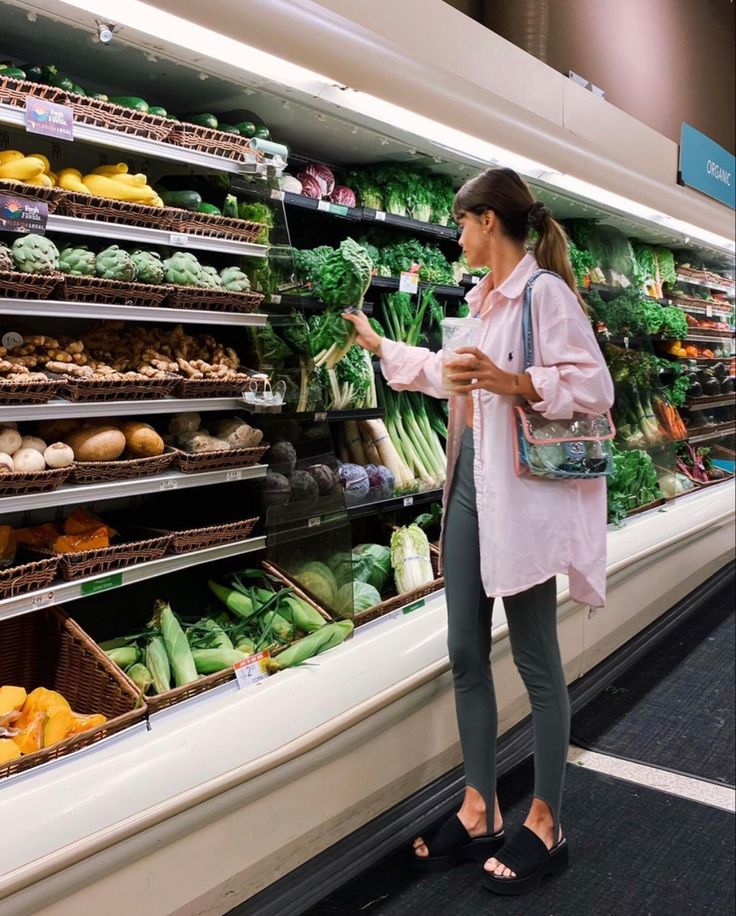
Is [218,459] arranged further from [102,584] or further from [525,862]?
[525,862]

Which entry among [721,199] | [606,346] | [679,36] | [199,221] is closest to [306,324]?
[199,221]

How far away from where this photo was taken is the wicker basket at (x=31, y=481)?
82.9 inches

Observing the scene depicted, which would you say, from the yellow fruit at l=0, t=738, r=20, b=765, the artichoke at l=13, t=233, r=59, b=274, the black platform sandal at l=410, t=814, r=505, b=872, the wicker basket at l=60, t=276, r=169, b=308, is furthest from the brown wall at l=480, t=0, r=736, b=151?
the yellow fruit at l=0, t=738, r=20, b=765

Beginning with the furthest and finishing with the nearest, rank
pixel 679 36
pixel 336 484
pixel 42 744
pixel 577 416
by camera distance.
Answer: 1. pixel 679 36
2. pixel 336 484
3. pixel 577 416
4. pixel 42 744

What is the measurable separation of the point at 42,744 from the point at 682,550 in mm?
3899

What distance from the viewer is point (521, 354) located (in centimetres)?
246

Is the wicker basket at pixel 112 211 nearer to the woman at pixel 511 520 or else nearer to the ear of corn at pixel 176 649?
the woman at pixel 511 520

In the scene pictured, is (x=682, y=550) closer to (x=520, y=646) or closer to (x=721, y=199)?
(x=721, y=199)

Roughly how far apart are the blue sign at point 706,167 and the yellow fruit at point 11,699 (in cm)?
455

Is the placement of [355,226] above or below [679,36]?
below

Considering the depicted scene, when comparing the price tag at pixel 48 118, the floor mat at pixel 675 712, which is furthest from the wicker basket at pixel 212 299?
the floor mat at pixel 675 712

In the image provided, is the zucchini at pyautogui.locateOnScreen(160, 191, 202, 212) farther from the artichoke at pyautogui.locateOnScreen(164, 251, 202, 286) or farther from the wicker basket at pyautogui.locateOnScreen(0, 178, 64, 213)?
the wicker basket at pyautogui.locateOnScreen(0, 178, 64, 213)

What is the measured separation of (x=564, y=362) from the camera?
2.38m

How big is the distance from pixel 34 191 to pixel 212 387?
720 millimetres
